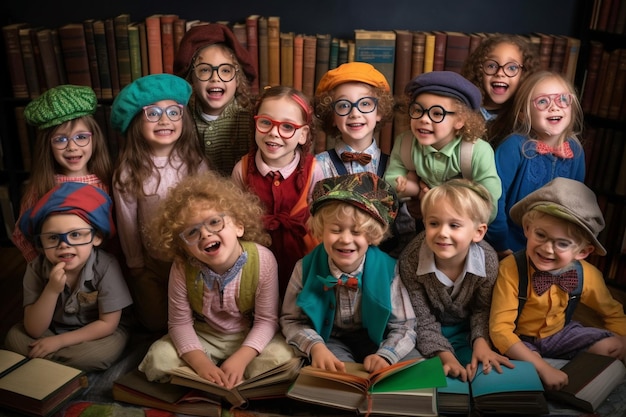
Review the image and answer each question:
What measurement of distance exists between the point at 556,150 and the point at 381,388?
3.83ft

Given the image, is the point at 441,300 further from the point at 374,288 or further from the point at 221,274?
the point at 221,274

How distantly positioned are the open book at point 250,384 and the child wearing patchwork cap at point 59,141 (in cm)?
79

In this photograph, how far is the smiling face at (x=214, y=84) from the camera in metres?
2.30

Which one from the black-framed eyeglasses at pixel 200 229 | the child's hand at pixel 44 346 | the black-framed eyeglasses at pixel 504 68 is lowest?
the child's hand at pixel 44 346

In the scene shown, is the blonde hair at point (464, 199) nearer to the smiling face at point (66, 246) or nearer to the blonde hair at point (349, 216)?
the blonde hair at point (349, 216)

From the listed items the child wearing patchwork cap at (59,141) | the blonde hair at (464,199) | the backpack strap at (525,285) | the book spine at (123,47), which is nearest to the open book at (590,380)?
the backpack strap at (525,285)

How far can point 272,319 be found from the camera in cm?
192

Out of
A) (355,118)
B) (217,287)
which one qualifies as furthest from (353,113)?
(217,287)

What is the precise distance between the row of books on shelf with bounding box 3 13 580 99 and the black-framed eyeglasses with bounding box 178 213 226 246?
1.32m

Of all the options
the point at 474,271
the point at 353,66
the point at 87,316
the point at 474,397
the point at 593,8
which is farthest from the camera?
the point at 593,8

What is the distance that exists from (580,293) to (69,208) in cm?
158

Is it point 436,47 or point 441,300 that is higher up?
point 436,47

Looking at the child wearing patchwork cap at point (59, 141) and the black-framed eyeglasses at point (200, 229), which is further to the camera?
the child wearing patchwork cap at point (59, 141)

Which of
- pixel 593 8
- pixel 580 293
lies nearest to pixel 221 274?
pixel 580 293
